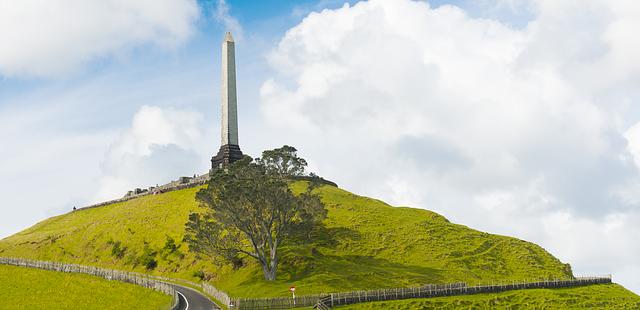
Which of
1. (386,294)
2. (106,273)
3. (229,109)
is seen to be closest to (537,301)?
(386,294)

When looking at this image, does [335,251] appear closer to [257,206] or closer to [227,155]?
[257,206]

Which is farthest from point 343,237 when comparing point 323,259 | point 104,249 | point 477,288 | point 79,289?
point 104,249

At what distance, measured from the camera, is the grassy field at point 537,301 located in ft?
227

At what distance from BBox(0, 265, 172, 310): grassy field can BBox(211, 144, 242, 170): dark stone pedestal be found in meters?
31.1

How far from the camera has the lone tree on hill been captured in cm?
7638

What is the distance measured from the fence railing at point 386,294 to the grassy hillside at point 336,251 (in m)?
5.70

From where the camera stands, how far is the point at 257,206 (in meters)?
76.3

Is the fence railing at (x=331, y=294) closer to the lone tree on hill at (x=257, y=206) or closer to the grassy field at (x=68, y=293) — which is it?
the grassy field at (x=68, y=293)

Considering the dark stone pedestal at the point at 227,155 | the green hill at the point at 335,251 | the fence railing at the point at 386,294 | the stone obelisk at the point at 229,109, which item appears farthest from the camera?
the stone obelisk at the point at 229,109

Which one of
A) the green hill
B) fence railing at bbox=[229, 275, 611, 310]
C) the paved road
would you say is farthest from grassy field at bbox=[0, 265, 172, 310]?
the green hill

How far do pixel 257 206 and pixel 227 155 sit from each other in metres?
35.3

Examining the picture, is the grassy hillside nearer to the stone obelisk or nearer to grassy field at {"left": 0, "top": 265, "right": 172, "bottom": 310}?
grassy field at {"left": 0, "top": 265, "right": 172, "bottom": 310}


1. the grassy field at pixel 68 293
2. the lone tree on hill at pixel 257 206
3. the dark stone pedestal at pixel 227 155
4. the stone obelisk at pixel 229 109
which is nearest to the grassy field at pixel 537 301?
the lone tree on hill at pixel 257 206

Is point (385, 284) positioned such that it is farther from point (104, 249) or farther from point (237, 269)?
point (104, 249)
